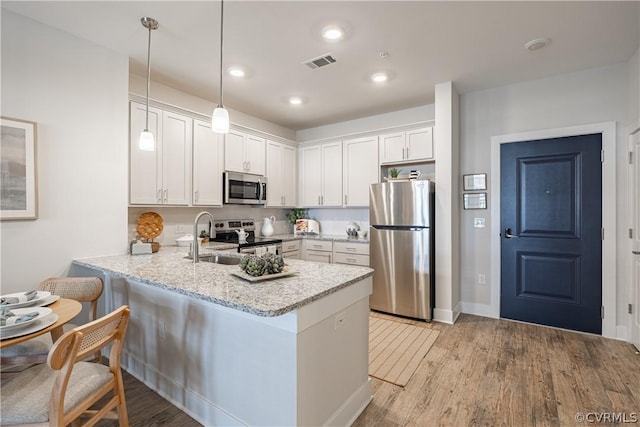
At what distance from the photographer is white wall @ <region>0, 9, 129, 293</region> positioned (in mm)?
2164

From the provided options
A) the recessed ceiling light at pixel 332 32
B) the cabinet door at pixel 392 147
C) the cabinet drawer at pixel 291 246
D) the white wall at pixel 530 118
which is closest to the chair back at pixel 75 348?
the recessed ceiling light at pixel 332 32

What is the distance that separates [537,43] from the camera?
2561mm

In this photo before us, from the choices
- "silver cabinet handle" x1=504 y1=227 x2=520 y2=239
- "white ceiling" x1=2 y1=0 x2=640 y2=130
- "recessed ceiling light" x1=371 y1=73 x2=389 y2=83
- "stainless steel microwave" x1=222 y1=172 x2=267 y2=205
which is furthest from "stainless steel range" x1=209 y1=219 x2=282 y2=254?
"silver cabinet handle" x1=504 y1=227 x2=520 y2=239

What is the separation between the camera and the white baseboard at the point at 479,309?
140 inches

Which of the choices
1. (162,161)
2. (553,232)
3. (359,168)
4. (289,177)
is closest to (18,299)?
(162,161)

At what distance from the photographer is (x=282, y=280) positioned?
1.73 m

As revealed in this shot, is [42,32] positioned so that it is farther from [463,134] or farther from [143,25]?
[463,134]

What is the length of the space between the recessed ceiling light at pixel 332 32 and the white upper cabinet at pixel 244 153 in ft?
6.34

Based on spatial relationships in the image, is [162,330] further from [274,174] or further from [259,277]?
[274,174]

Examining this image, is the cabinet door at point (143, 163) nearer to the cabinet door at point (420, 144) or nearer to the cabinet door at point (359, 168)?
the cabinet door at point (359, 168)

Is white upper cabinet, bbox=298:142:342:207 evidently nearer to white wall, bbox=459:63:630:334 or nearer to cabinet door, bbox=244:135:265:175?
cabinet door, bbox=244:135:265:175

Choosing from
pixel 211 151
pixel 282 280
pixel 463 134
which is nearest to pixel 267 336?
pixel 282 280

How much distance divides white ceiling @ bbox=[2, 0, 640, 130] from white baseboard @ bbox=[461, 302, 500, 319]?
262cm

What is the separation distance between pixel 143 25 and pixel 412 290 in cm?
361
